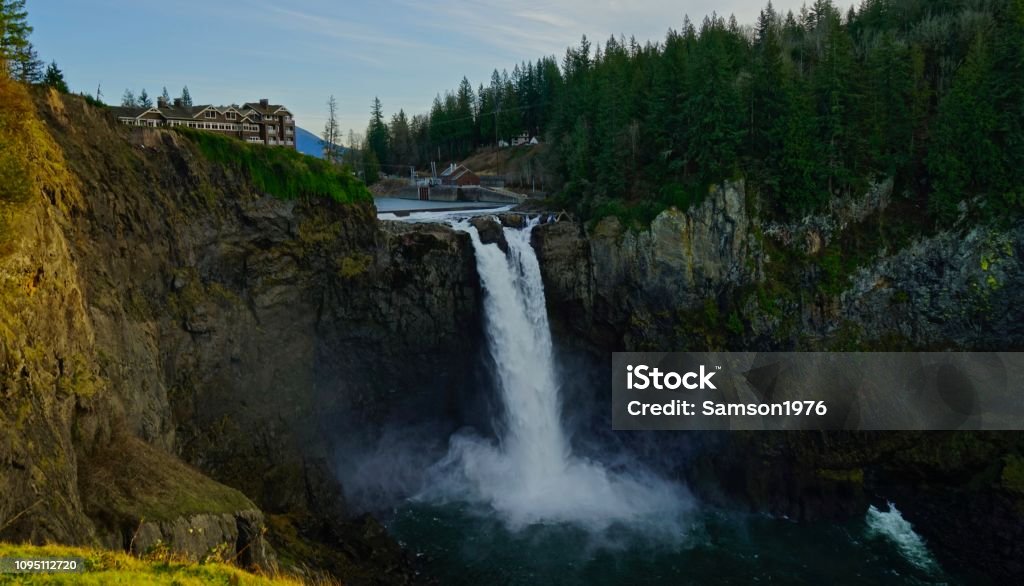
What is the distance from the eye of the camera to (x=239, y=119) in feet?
132

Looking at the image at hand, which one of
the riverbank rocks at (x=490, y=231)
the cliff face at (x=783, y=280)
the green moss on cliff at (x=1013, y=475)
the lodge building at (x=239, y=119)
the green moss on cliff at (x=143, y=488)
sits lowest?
the green moss on cliff at (x=1013, y=475)

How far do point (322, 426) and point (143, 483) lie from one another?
16135 mm

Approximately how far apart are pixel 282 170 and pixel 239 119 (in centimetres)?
1122

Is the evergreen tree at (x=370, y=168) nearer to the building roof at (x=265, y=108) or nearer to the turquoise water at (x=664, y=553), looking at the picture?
the building roof at (x=265, y=108)

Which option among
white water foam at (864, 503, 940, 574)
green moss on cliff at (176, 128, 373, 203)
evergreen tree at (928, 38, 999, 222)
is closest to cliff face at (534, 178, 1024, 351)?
evergreen tree at (928, 38, 999, 222)

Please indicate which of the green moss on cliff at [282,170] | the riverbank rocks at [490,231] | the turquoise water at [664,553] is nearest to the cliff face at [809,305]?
the riverbank rocks at [490,231]

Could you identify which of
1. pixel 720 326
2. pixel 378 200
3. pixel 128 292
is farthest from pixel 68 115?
pixel 378 200

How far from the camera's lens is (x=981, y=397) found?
35062mm

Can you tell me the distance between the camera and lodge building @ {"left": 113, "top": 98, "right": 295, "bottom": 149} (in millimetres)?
38219

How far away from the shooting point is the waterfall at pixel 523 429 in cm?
3600

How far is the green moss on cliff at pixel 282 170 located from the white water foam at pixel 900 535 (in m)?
30.6

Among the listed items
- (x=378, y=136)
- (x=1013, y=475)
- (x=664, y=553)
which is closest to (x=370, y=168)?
(x=378, y=136)

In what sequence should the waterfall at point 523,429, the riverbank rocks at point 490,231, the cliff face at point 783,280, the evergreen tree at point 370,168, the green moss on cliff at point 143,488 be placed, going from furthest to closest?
1. the evergreen tree at point 370,168
2. the riverbank rocks at point 490,231
3. the waterfall at point 523,429
4. the cliff face at point 783,280
5. the green moss on cliff at point 143,488

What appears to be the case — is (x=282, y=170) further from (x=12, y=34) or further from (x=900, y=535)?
(x=900, y=535)
